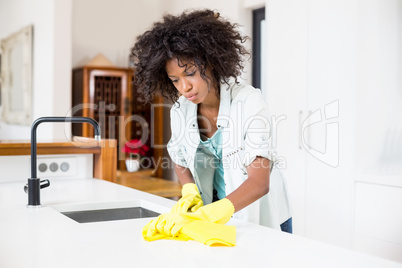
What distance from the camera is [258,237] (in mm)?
1297

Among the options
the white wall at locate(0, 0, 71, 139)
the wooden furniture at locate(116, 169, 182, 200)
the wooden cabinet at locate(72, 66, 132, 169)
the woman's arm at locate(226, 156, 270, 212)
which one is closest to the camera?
the woman's arm at locate(226, 156, 270, 212)

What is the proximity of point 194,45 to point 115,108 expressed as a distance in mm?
3755

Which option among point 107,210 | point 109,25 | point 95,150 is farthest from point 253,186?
point 109,25

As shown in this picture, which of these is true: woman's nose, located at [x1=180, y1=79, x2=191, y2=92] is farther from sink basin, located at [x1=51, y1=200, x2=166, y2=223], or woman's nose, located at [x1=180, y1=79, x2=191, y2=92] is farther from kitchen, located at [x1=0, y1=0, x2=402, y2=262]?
kitchen, located at [x1=0, y1=0, x2=402, y2=262]

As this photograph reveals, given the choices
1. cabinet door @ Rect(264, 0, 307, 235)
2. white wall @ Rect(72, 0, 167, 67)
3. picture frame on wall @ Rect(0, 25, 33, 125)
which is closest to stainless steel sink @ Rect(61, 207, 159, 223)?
cabinet door @ Rect(264, 0, 307, 235)

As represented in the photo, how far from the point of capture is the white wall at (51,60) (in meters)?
4.88

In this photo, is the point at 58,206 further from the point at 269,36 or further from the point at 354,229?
the point at 269,36

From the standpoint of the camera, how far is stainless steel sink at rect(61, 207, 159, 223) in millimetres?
1827

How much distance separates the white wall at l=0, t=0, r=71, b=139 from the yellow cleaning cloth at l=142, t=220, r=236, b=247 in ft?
Answer: 12.6

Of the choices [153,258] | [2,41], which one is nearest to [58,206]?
[153,258]

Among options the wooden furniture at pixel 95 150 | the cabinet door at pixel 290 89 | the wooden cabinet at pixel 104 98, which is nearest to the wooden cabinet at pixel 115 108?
the wooden cabinet at pixel 104 98

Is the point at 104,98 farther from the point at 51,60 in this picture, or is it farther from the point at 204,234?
the point at 204,234

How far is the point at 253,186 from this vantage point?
60.4 inches

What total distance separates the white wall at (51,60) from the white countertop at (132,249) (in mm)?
3464
